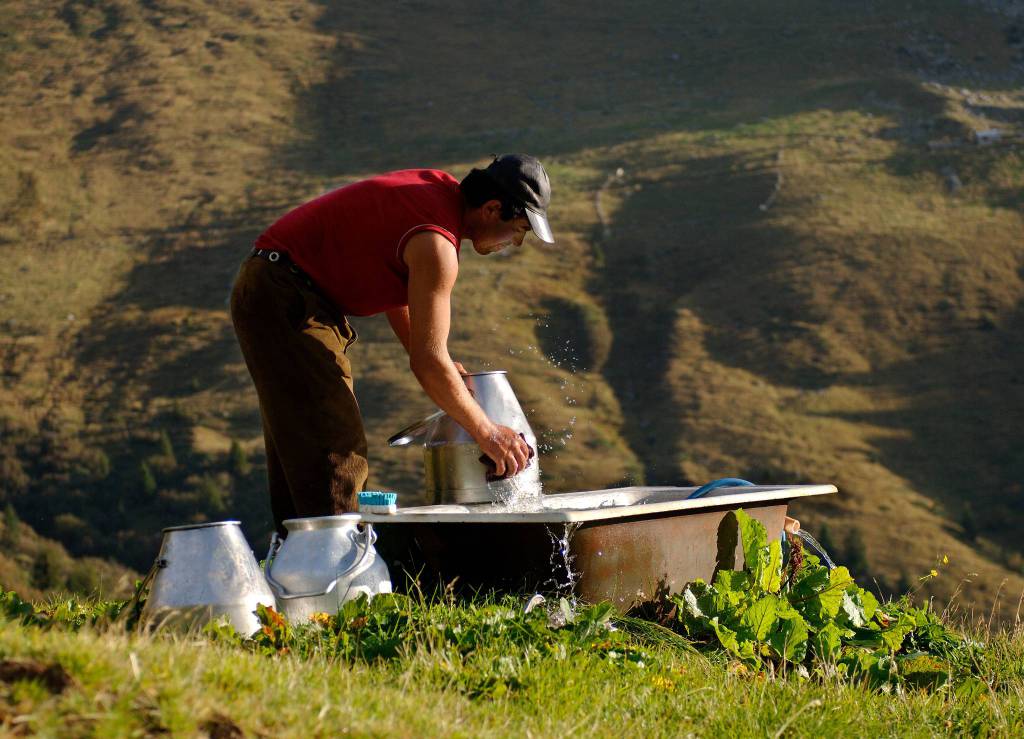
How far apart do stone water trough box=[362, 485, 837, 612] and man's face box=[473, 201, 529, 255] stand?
0.84m

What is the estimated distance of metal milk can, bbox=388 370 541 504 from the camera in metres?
4.34

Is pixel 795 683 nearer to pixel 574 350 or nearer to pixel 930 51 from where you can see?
pixel 574 350

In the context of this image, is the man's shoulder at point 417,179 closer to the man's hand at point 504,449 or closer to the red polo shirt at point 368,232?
the red polo shirt at point 368,232

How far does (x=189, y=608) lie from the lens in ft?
10.3

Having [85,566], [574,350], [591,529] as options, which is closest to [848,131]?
[574,350]

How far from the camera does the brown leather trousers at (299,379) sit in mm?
3867

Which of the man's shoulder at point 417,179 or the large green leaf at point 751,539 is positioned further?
the large green leaf at point 751,539

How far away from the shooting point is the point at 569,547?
12.4ft

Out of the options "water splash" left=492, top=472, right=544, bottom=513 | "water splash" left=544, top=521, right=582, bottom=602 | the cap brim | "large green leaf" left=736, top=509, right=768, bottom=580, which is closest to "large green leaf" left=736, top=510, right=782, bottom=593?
"large green leaf" left=736, top=509, right=768, bottom=580

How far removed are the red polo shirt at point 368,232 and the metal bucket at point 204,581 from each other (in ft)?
3.23

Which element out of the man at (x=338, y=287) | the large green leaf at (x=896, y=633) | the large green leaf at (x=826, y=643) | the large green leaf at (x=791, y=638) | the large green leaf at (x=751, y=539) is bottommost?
the large green leaf at (x=896, y=633)

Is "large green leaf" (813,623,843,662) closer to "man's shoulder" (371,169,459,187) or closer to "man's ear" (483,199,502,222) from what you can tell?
"man's ear" (483,199,502,222)

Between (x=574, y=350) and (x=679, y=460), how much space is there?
262 inches

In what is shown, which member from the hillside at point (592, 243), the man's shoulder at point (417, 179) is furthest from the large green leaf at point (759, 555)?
the hillside at point (592, 243)
